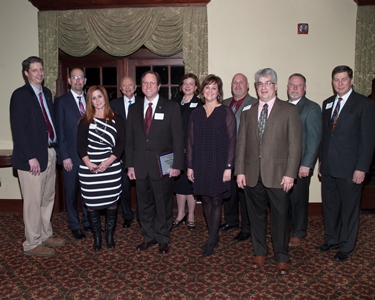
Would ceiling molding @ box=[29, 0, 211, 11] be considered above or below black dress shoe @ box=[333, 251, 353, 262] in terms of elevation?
above

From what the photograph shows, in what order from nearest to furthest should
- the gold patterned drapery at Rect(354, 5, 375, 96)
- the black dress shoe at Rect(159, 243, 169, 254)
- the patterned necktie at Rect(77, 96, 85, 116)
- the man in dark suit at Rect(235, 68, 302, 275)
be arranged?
the man in dark suit at Rect(235, 68, 302, 275)
the black dress shoe at Rect(159, 243, 169, 254)
the patterned necktie at Rect(77, 96, 85, 116)
the gold patterned drapery at Rect(354, 5, 375, 96)

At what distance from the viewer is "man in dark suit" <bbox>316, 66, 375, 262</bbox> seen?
3.19 meters

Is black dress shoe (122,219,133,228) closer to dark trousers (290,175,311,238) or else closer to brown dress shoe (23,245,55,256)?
brown dress shoe (23,245,55,256)

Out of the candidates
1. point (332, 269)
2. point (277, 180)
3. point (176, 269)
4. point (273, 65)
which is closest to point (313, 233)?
point (332, 269)

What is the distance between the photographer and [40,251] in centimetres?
354

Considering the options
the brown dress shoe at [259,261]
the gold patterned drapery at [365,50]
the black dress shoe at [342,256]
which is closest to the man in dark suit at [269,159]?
the brown dress shoe at [259,261]

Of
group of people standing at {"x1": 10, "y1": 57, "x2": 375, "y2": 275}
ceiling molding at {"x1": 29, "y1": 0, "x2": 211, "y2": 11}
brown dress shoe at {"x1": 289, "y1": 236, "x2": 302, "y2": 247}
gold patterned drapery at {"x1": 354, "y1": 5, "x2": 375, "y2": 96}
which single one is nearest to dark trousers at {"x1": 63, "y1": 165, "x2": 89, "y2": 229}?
group of people standing at {"x1": 10, "y1": 57, "x2": 375, "y2": 275}

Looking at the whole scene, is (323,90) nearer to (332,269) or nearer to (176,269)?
(332,269)

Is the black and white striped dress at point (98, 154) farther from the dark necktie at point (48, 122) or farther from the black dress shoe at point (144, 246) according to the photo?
the black dress shoe at point (144, 246)

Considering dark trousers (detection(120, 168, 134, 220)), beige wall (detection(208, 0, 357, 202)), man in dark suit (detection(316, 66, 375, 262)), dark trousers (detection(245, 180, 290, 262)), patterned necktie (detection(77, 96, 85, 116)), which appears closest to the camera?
dark trousers (detection(245, 180, 290, 262))

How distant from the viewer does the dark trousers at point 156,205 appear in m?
3.52

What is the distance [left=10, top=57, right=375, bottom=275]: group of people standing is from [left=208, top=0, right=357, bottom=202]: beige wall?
113 cm

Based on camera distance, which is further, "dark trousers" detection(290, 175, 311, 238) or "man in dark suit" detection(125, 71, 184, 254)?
"dark trousers" detection(290, 175, 311, 238)

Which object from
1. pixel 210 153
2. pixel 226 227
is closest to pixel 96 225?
pixel 210 153
